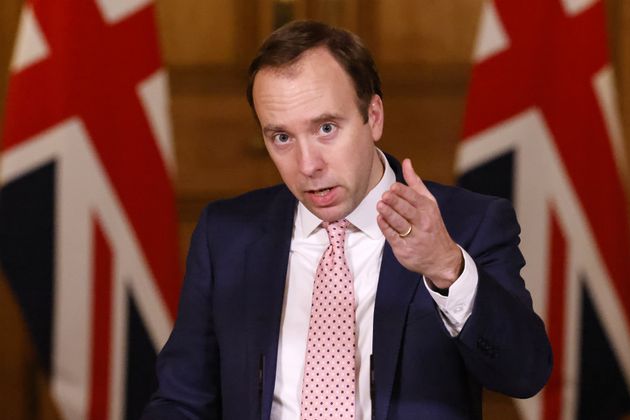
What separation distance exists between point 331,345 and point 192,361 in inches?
10.6

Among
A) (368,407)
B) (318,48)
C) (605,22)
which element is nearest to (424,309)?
(368,407)

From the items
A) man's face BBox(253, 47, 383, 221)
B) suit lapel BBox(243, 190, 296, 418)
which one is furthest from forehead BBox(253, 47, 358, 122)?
suit lapel BBox(243, 190, 296, 418)

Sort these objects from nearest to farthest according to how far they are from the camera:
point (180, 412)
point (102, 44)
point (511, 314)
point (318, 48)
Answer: point (511, 314) → point (318, 48) → point (180, 412) → point (102, 44)

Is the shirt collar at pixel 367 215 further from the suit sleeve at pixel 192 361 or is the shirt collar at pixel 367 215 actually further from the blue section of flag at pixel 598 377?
the blue section of flag at pixel 598 377

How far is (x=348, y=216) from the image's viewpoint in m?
1.89

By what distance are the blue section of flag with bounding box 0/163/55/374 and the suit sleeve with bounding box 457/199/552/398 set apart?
5.93 feet

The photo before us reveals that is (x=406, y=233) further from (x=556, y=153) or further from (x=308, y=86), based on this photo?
(x=556, y=153)

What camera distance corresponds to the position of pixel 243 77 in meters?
3.40

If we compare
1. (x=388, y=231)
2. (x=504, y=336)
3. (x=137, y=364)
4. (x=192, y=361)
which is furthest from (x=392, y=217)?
(x=137, y=364)

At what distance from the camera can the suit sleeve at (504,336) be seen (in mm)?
1569

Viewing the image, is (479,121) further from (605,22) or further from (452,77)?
(605,22)

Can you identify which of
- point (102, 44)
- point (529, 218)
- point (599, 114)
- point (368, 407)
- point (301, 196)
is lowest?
point (368, 407)

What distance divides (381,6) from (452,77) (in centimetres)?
31

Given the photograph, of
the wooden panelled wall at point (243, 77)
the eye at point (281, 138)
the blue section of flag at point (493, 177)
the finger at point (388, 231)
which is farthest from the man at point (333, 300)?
the wooden panelled wall at point (243, 77)
